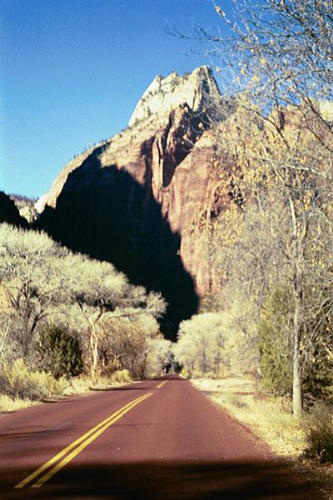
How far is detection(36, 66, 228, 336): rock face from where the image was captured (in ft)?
471

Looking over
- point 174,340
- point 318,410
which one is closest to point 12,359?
point 318,410

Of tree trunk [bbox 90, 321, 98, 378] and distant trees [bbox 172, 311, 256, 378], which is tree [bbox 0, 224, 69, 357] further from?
distant trees [bbox 172, 311, 256, 378]

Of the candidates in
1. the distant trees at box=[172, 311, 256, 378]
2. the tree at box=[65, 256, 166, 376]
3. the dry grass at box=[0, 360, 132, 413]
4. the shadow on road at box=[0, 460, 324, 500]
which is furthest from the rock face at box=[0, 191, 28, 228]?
the shadow on road at box=[0, 460, 324, 500]

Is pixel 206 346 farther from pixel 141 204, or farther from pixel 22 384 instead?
pixel 141 204

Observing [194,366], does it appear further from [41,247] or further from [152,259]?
[41,247]

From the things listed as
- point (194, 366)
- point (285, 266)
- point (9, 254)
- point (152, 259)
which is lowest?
point (194, 366)

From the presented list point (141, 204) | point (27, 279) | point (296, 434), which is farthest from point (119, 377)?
point (141, 204)

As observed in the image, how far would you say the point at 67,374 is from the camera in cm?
3166

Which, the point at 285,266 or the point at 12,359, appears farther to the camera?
the point at 12,359

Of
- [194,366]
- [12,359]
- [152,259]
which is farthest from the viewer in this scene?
[152,259]

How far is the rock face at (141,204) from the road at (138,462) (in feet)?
407

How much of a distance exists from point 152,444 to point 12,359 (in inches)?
717

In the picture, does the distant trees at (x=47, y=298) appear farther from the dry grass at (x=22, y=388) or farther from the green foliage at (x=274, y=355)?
the green foliage at (x=274, y=355)

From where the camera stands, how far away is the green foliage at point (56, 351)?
29.9 m
